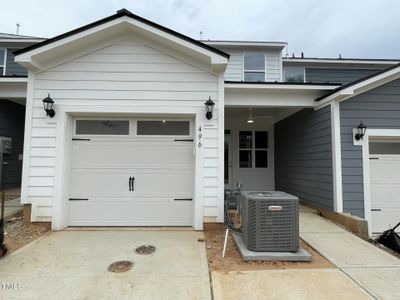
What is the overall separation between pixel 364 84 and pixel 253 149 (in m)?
4.54

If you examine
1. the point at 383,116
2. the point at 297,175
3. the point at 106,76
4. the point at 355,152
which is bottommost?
the point at 297,175

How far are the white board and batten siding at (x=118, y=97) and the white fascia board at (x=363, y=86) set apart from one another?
2624 mm

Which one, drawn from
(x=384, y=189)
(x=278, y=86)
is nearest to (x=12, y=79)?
(x=278, y=86)

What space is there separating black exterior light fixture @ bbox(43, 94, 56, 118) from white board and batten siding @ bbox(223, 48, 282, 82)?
7601 millimetres

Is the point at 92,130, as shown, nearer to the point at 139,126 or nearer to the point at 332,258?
the point at 139,126

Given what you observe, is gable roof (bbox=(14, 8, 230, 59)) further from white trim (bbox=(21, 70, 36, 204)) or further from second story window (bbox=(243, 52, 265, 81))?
second story window (bbox=(243, 52, 265, 81))

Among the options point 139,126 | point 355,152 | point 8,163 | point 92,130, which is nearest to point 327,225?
point 355,152

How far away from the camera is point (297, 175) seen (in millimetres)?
7688

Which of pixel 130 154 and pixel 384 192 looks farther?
pixel 384 192

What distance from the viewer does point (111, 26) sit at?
5031mm

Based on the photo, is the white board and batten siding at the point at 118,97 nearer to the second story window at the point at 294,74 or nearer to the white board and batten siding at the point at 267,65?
the white board and batten siding at the point at 267,65

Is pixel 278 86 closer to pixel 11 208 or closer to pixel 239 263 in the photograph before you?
pixel 239 263

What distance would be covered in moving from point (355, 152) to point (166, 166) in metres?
4.28

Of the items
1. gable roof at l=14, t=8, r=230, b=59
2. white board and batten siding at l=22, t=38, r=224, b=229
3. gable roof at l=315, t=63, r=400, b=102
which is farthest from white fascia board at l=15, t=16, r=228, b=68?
gable roof at l=315, t=63, r=400, b=102
